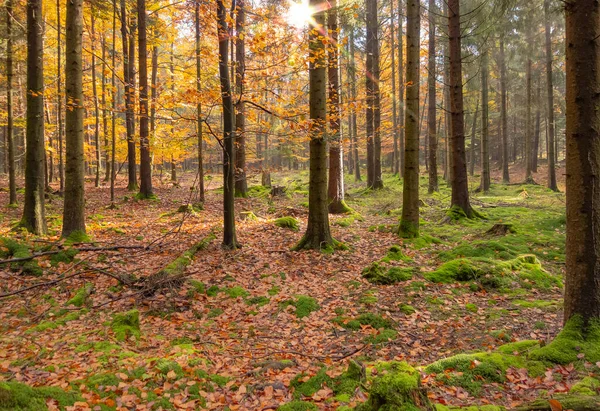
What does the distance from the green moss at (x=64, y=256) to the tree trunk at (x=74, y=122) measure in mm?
884

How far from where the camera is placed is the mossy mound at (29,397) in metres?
2.74

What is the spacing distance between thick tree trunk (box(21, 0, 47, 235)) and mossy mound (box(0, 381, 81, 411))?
281 inches

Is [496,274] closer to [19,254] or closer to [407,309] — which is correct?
[407,309]

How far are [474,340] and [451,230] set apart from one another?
20.9 feet

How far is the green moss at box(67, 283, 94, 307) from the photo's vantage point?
6159 millimetres

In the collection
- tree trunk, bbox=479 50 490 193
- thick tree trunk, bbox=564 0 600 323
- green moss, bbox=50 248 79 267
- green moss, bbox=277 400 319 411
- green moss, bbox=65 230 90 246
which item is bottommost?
green moss, bbox=277 400 319 411

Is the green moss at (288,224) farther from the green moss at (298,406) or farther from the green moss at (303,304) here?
the green moss at (298,406)

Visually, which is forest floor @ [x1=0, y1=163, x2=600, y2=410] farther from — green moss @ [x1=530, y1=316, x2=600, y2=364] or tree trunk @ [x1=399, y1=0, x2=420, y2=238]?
tree trunk @ [x1=399, y1=0, x2=420, y2=238]

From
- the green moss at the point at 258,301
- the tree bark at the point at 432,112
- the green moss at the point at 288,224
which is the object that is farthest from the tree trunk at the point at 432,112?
the green moss at the point at 258,301

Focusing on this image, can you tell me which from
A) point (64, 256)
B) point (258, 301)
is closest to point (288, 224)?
point (258, 301)

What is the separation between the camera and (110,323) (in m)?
5.53

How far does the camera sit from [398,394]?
258 centimetres

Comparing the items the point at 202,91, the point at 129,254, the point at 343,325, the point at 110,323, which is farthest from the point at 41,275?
the point at 343,325

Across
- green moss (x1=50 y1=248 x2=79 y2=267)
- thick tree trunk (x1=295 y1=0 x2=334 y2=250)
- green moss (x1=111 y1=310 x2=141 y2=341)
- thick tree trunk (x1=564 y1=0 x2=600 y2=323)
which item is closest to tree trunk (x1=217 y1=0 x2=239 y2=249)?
thick tree trunk (x1=295 y1=0 x2=334 y2=250)
